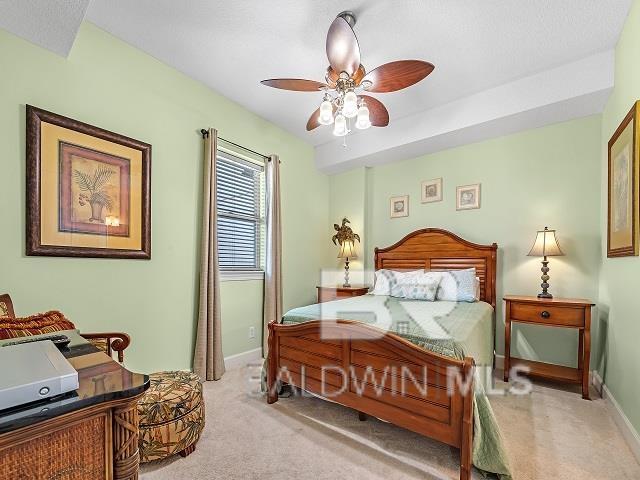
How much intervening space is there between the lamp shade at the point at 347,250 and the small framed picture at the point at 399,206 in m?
Result: 0.66

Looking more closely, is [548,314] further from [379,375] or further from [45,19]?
[45,19]

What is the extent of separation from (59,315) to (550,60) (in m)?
3.79

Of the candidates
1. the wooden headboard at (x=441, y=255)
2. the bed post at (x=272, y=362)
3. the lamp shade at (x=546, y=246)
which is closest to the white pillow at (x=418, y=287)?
the wooden headboard at (x=441, y=255)

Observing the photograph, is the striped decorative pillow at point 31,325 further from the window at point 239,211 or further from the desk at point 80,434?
the window at point 239,211

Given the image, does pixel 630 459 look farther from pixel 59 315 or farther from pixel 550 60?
pixel 59 315

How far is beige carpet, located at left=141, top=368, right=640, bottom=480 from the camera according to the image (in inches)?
65.6

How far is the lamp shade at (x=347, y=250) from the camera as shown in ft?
13.6

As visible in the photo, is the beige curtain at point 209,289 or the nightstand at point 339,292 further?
the nightstand at point 339,292

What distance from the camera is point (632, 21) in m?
2.00

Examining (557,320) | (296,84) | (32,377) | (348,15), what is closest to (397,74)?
(348,15)

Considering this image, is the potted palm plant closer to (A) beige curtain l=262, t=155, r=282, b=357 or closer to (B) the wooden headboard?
(A) beige curtain l=262, t=155, r=282, b=357

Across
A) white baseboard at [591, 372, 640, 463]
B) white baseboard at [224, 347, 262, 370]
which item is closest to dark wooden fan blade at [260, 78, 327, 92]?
white baseboard at [224, 347, 262, 370]

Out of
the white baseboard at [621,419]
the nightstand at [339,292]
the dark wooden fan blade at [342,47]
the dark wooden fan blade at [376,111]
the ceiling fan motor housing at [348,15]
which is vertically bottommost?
the white baseboard at [621,419]

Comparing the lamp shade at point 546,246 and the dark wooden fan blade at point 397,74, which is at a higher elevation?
the dark wooden fan blade at point 397,74
